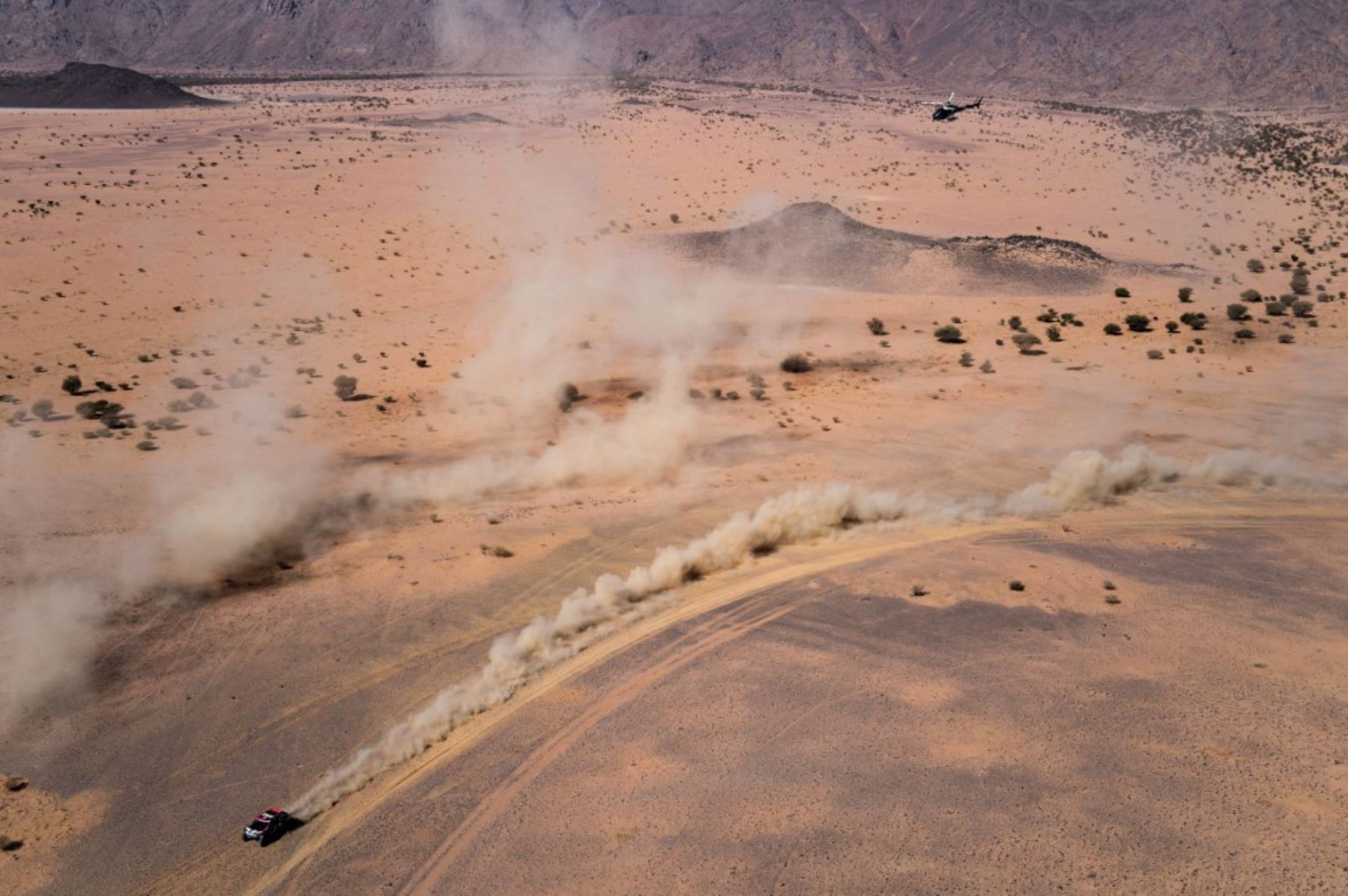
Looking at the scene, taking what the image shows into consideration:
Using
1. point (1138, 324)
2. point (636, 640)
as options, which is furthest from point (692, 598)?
point (1138, 324)

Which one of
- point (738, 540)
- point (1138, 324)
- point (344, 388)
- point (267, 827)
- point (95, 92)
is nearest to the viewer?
point (267, 827)

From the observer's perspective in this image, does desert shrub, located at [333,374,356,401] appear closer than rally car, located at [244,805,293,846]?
No

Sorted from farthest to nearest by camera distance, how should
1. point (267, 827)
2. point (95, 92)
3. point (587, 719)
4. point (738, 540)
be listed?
point (95, 92), point (738, 540), point (587, 719), point (267, 827)

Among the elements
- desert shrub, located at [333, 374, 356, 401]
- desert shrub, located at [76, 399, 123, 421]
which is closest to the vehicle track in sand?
desert shrub, located at [333, 374, 356, 401]

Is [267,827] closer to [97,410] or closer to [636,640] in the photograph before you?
[636,640]

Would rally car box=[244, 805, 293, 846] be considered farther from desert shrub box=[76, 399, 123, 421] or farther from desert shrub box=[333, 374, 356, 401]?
desert shrub box=[76, 399, 123, 421]

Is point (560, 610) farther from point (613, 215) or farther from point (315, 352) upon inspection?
point (613, 215)

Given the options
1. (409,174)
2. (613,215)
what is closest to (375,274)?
(613,215)
